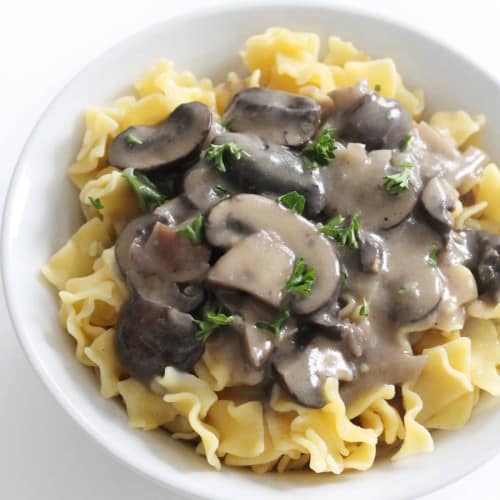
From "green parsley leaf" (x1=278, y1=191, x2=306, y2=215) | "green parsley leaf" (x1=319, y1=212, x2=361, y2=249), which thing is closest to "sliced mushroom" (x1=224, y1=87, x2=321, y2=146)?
"green parsley leaf" (x1=278, y1=191, x2=306, y2=215)

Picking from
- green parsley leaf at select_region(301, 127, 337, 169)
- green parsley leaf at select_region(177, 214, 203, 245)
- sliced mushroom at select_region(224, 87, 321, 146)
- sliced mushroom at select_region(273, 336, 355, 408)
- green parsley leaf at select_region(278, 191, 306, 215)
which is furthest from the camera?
sliced mushroom at select_region(224, 87, 321, 146)

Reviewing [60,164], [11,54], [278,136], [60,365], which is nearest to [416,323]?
[278,136]

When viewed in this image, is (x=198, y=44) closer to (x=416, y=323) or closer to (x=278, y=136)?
(x=278, y=136)

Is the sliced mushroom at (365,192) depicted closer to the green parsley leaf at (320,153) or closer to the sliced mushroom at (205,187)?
the green parsley leaf at (320,153)

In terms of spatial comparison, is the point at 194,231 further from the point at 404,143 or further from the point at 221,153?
the point at 404,143

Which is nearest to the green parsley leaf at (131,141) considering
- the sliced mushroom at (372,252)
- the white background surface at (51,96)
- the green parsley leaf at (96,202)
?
the green parsley leaf at (96,202)

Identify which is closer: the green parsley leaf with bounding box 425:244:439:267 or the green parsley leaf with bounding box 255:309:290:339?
the green parsley leaf with bounding box 255:309:290:339

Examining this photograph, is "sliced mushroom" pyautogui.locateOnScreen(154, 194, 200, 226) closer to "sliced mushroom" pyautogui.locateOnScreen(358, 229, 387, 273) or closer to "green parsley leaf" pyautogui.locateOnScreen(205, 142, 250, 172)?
"green parsley leaf" pyautogui.locateOnScreen(205, 142, 250, 172)
